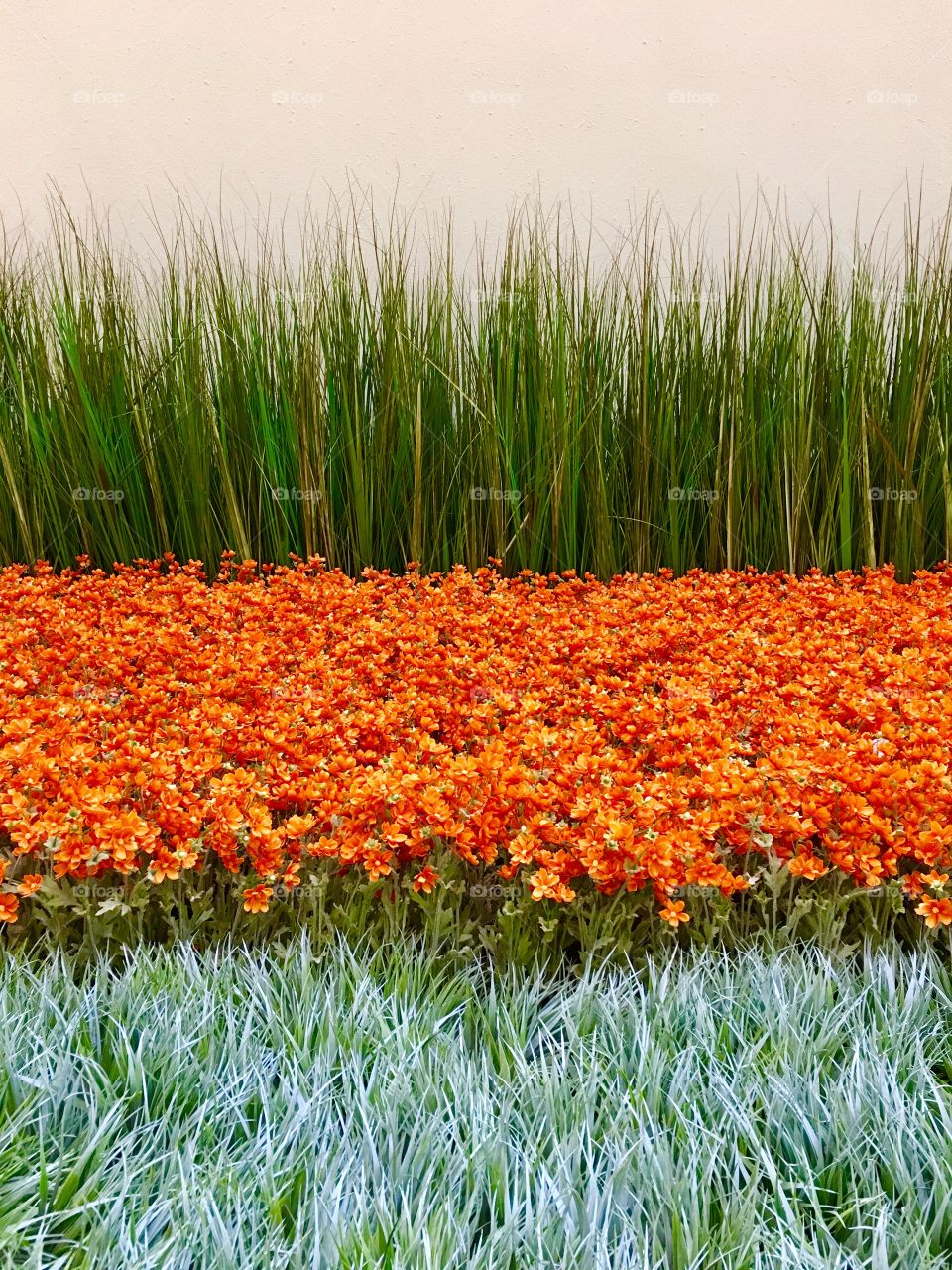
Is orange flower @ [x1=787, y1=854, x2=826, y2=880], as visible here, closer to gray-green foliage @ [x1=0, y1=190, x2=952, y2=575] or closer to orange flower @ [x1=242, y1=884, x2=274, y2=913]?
orange flower @ [x1=242, y1=884, x2=274, y2=913]

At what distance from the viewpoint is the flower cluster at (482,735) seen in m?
1.52

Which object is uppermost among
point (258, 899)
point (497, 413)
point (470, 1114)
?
point (497, 413)

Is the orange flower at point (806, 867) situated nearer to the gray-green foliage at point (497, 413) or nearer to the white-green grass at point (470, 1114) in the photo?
the white-green grass at point (470, 1114)

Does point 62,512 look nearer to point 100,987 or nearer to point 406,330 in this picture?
point 406,330

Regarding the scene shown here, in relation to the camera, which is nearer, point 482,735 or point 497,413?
point 482,735

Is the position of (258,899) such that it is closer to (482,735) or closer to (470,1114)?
(470,1114)

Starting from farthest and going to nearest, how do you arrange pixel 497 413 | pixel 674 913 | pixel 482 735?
pixel 497 413 → pixel 482 735 → pixel 674 913

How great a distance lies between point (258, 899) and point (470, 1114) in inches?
18.7

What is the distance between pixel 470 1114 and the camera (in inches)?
45.1

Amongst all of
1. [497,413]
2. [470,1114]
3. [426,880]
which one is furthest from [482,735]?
[497,413]

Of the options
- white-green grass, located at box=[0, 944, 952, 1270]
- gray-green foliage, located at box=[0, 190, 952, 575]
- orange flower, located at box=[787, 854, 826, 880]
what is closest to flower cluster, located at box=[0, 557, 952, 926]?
orange flower, located at box=[787, 854, 826, 880]

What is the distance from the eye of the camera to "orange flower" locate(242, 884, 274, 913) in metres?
1.44

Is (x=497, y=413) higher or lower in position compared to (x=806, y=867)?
higher

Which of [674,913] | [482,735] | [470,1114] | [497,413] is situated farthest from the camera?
[497,413]
